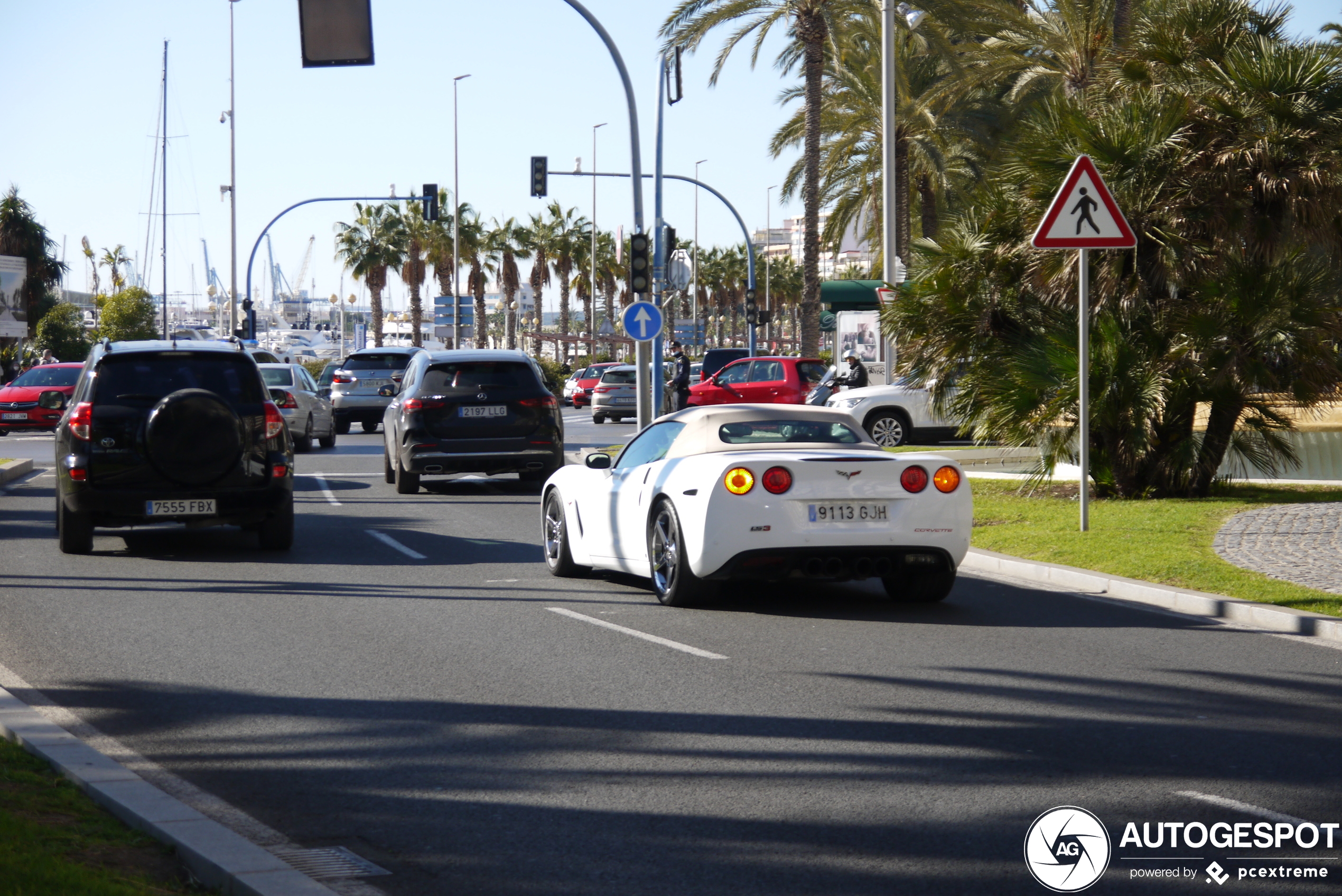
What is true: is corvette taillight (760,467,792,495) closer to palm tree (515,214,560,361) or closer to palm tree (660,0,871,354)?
palm tree (660,0,871,354)

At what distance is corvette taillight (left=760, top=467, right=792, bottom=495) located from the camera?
927 cm

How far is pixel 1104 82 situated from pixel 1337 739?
40.0 feet

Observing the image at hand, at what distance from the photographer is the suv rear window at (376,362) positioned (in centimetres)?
3331

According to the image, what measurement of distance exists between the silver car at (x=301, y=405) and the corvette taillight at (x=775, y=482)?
1831 centimetres

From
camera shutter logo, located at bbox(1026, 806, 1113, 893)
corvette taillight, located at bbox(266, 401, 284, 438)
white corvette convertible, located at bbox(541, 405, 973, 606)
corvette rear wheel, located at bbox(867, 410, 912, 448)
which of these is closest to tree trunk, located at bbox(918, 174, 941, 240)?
corvette rear wheel, located at bbox(867, 410, 912, 448)

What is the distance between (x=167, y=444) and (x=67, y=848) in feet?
26.6

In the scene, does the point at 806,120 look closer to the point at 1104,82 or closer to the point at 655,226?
the point at 655,226

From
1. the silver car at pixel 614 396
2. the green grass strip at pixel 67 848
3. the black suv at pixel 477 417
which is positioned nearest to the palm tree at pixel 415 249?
the silver car at pixel 614 396

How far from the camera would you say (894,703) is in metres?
6.88

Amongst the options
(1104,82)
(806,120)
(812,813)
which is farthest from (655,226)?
(812,813)

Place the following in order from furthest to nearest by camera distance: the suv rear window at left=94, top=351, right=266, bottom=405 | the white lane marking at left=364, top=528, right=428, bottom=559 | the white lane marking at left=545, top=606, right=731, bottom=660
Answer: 1. the white lane marking at left=364, top=528, right=428, bottom=559
2. the suv rear window at left=94, top=351, right=266, bottom=405
3. the white lane marking at left=545, top=606, right=731, bottom=660

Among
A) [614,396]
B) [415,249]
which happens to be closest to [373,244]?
[415,249]

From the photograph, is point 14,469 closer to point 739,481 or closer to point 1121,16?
point 739,481

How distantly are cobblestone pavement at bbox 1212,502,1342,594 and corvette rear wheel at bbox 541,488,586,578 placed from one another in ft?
16.5
